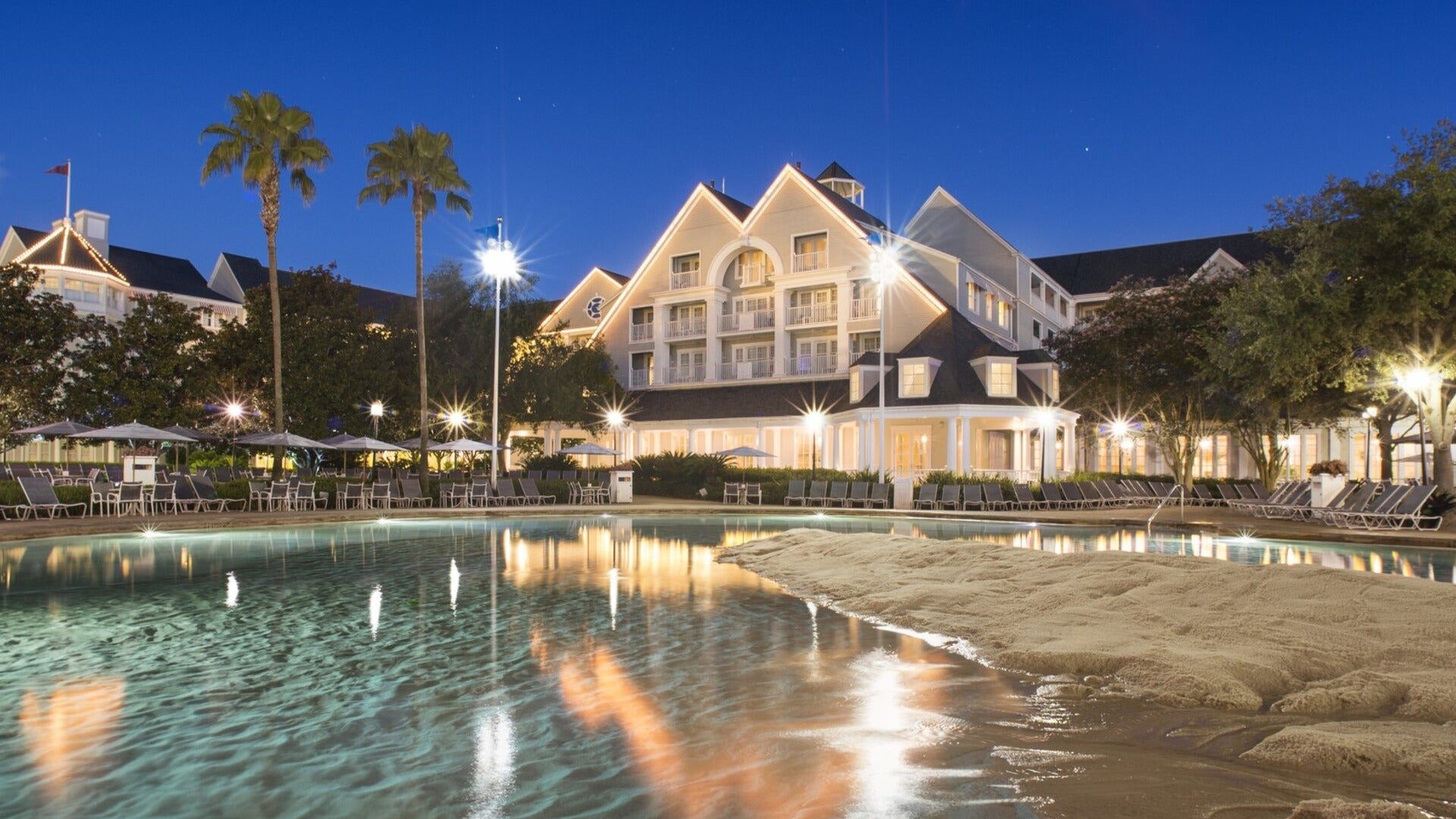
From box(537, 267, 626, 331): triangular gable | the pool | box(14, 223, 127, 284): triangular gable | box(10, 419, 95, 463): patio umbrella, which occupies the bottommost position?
the pool

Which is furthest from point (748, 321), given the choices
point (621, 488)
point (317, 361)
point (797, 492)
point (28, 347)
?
point (28, 347)

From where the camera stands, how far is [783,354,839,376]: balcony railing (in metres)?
42.5

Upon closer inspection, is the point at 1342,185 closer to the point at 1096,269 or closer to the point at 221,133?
the point at 221,133

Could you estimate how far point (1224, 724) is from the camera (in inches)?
248

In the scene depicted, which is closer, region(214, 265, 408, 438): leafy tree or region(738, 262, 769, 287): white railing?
region(214, 265, 408, 438): leafy tree

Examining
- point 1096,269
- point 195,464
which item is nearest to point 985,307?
point 1096,269

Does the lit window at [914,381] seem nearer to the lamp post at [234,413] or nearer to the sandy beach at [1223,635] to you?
the lamp post at [234,413]

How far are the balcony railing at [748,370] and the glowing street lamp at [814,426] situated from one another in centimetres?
509

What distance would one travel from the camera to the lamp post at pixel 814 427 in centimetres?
3809

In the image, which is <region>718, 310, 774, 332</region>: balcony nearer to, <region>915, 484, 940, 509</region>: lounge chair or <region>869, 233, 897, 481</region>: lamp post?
<region>869, 233, 897, 481</region>: lamp post

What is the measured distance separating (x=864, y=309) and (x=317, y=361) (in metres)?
21.6

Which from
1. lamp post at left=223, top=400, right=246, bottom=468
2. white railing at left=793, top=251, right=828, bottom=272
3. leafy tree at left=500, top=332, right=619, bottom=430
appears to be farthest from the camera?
white railing at left=793, top=251, right=828, bottom=272

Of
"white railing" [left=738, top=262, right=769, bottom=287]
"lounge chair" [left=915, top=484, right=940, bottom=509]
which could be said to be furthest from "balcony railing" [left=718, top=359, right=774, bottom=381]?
"lounge chair" [left=915, top=484, right=940, bottom=509]

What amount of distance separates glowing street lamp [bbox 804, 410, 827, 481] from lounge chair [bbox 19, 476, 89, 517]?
2301 cm
